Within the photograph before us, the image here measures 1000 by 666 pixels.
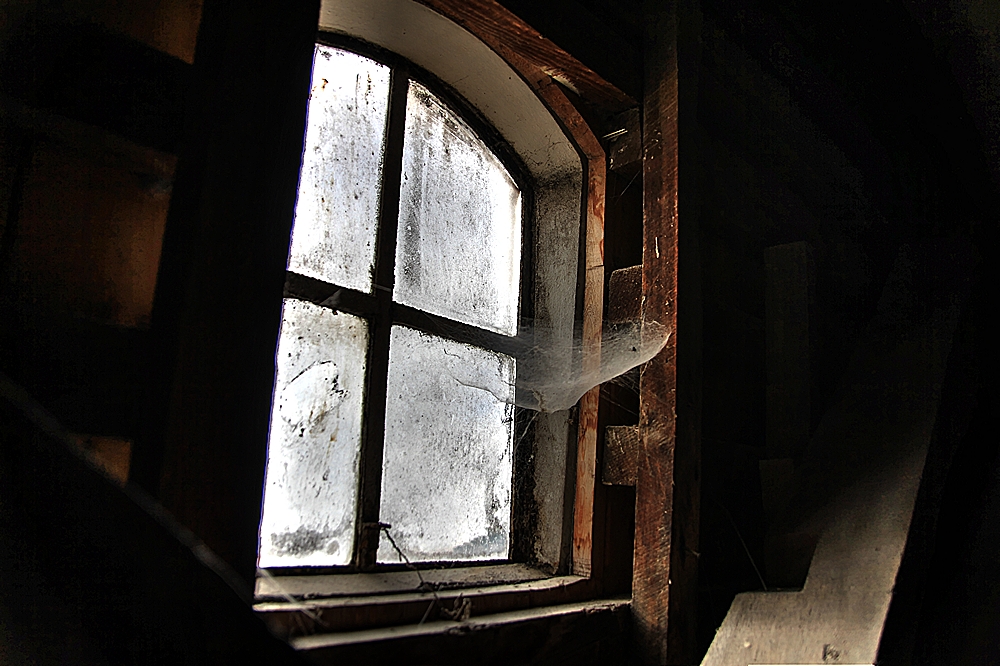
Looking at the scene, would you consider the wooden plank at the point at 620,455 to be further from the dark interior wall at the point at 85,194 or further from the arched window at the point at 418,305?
the dark interior wall at the point at 85,194

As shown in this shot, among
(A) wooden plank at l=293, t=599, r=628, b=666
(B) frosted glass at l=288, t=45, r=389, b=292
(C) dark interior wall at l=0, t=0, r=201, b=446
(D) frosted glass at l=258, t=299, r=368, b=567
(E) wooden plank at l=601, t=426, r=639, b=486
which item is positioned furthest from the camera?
(E) wooden plank at l=601, t=426, r=639, b=486

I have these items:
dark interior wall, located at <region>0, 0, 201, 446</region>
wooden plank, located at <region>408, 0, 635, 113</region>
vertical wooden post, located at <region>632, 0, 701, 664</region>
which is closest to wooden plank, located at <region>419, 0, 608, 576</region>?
wooden plank, located at <region>408, 0, 635, 113</region>

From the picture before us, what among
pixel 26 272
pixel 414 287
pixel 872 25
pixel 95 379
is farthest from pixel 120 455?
pixel 872 25

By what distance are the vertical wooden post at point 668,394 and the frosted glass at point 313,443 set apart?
0.60 metres

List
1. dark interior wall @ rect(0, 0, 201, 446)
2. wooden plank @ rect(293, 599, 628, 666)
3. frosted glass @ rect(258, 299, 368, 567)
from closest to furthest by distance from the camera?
dark interior wall @ rect(0, 0, 201, 446) < wooden plank @ rect(293, 599, 628, 666) < frosted glass @ rect(258, 299, 368, 567)

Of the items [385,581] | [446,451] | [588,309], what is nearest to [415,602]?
[385,581]

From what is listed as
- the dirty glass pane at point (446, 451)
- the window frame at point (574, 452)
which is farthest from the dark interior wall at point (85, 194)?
the dirty glass pane at point (446, 451)

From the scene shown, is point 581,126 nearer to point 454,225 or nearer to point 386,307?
point 454,225

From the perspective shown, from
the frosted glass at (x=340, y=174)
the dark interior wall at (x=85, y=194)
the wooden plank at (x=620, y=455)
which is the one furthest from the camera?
the wooden plank at (x=620, y=455)

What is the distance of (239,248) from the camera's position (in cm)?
86

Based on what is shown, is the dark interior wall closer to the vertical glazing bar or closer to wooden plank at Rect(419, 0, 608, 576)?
the vertical glazing bar

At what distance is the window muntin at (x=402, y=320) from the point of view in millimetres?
1201

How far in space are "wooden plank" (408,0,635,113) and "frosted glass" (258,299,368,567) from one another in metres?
0.64

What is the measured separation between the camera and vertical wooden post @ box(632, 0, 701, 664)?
1288mm
